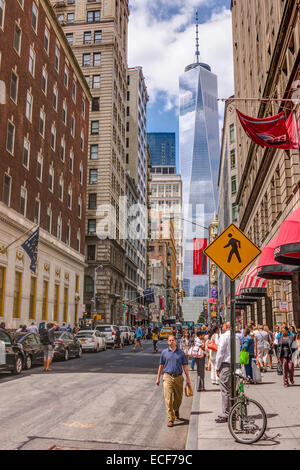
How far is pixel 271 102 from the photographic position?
29.3m

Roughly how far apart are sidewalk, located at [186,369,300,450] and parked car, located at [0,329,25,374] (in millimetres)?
6769

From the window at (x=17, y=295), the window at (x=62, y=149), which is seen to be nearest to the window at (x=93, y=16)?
the window at (x=62, y=149)

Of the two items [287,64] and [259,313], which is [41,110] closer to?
[287,64]

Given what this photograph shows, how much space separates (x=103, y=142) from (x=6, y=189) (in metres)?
34.6

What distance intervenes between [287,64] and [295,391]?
1709 cm

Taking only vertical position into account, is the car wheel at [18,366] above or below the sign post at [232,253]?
below

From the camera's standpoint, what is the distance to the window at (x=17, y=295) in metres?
32.5

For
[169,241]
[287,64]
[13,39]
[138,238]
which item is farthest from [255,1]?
[169,241]

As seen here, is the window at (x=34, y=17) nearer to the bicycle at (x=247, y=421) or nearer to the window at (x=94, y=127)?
the window at (x=94, y=127)

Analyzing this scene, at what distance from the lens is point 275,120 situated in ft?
54.1

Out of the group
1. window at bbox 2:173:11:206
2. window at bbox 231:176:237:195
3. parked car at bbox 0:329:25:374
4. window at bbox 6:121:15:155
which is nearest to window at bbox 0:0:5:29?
→ window at bbox 6:121:15:155

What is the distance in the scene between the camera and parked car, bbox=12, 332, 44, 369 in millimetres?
19125

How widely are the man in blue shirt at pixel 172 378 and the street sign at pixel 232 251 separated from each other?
2153 mm

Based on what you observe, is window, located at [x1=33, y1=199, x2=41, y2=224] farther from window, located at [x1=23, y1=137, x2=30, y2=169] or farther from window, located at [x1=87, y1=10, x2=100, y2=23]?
window, located at [x1=87, y1=10, x2=100, y2=23]
